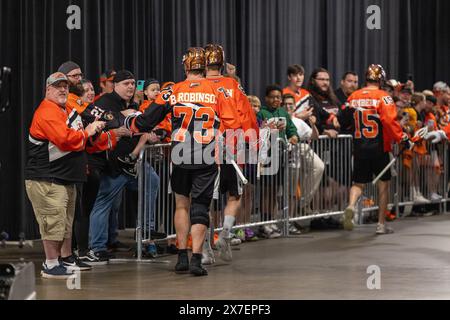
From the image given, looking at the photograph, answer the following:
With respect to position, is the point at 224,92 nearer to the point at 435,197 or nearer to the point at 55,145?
the point at 55,145

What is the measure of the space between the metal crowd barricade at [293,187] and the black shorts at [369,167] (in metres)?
0.42

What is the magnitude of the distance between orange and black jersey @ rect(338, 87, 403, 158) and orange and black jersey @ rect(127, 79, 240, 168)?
12.2ft

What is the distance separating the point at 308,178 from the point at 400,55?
22.5ft

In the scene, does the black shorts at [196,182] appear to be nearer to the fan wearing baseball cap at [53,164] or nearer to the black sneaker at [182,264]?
the black sneaker at [182,264]

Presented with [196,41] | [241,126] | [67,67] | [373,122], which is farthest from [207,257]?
Answer: [196,41]

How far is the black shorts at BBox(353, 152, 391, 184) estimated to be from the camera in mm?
13250

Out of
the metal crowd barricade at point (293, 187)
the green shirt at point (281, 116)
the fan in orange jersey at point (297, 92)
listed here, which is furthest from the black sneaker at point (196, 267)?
the fan in orange jersey at point (297, 92)

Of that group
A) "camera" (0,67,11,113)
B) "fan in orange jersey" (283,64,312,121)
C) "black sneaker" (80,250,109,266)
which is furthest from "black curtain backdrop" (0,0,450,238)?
"camera" (0,67,11,113)

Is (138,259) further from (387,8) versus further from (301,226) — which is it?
(387,8)

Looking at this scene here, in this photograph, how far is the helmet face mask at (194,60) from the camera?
9.79 metres

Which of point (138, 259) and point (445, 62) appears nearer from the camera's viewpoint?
point (138, 259)

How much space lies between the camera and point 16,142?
12445 millimetres

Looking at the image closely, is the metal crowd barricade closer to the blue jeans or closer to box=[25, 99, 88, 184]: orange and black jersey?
the blue jeans
